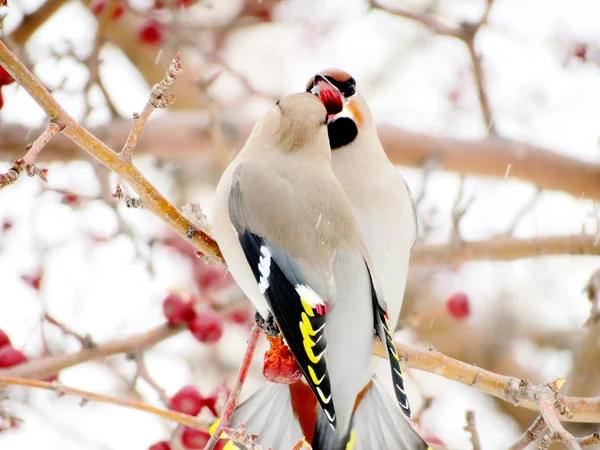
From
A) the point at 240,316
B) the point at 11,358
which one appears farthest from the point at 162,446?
the point at 240,316

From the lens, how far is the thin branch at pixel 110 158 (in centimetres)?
169

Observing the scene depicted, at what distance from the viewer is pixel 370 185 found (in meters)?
2.88

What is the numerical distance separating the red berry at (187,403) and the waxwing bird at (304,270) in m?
0.36

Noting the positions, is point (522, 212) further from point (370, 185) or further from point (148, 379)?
point (148, 379)

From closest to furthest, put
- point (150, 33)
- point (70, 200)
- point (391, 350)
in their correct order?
1. point (391, 350)
2. point (70, 200)
3. point (150, 33)

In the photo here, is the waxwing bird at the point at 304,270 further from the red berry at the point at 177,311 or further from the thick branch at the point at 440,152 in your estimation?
the thick branch at the point at 440,152

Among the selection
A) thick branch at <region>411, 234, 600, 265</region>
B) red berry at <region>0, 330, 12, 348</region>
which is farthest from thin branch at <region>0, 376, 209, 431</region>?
thick branch at <region>411, 234, 600, 265</region>

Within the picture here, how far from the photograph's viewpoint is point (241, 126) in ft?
12.7

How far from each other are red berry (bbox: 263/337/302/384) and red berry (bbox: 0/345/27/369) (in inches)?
37.0

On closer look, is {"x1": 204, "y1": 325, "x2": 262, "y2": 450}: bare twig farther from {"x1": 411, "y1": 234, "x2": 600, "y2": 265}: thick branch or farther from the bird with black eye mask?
{"x1": 411, "y1": 234, "x2": 600, "y2": 265}: thick branch

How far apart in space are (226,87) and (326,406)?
18.4 ft

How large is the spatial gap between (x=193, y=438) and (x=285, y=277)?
0.80 metres

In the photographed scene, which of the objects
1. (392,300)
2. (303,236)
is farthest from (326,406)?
(392,300)

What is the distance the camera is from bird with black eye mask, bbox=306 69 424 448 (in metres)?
2.81
